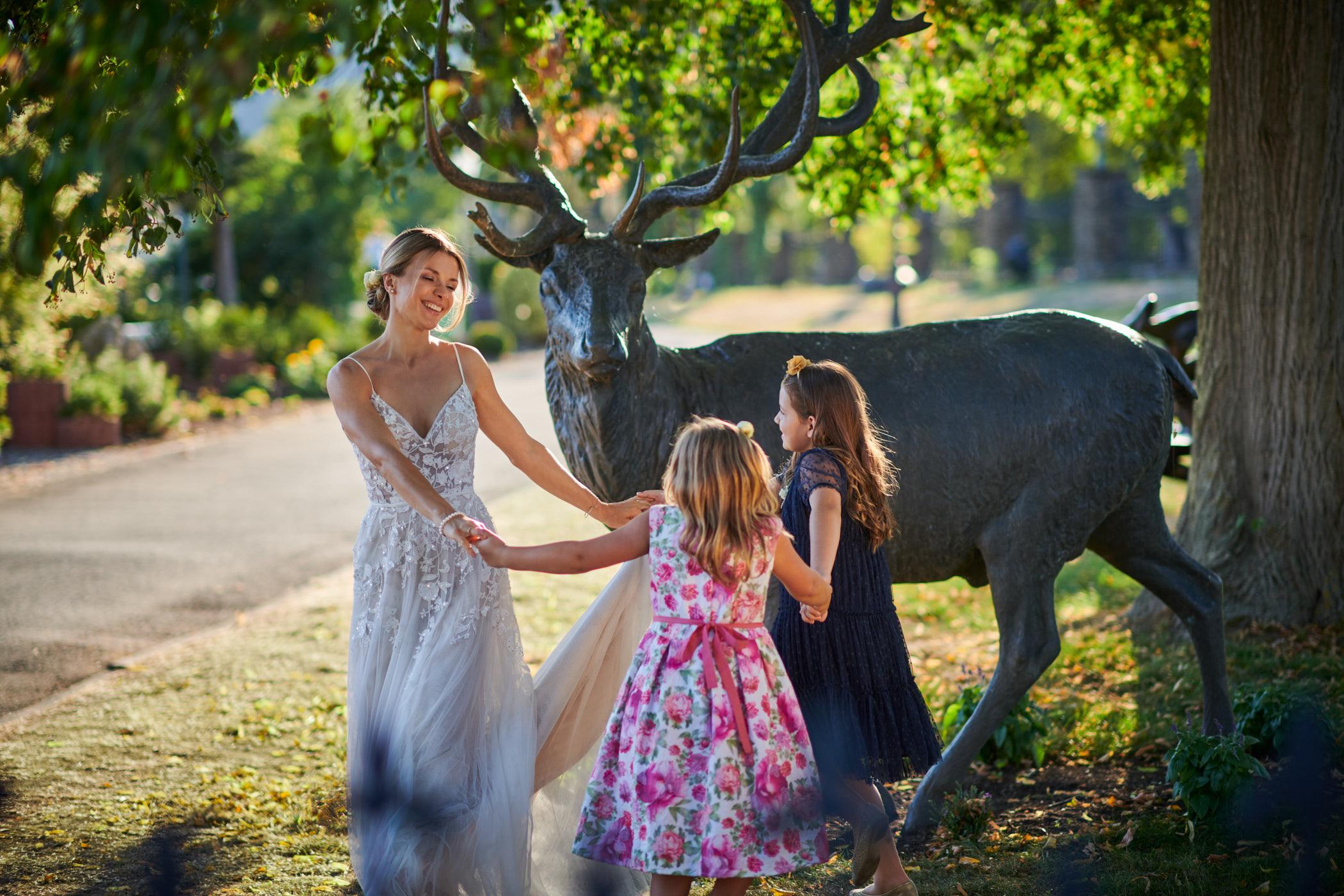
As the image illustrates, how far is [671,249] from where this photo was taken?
4.61 meters

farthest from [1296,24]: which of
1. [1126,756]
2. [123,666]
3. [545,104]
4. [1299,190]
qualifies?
[123,666]

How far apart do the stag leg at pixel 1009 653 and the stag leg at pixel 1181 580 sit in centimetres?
50

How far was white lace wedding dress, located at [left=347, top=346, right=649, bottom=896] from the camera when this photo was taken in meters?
3.42

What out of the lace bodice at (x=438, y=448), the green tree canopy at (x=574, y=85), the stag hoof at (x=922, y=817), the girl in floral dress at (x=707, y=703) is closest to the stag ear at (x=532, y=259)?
the green tree canopy at (x=574, y=85)

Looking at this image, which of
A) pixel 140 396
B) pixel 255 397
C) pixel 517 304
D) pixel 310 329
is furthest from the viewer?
pixel 517 304

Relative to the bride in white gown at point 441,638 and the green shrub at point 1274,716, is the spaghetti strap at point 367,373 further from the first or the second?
the green shrub at point 1274,716

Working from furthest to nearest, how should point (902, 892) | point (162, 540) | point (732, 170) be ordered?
1. point (162, 540)
2. point (732, 170)
3. point (902, 892)

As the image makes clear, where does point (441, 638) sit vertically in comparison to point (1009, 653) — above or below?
above

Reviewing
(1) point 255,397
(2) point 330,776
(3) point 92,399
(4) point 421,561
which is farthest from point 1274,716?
(1) point 255,397

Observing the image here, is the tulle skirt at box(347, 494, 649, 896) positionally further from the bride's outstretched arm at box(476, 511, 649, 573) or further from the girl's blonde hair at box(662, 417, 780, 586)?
the girl's blonde hair at box(662, 417, 780, 586)

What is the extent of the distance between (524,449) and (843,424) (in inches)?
43.2

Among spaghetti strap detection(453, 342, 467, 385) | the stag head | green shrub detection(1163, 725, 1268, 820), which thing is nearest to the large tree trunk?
the stag head

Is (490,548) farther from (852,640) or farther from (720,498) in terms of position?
(852,640)

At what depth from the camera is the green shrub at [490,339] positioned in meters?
25.3
